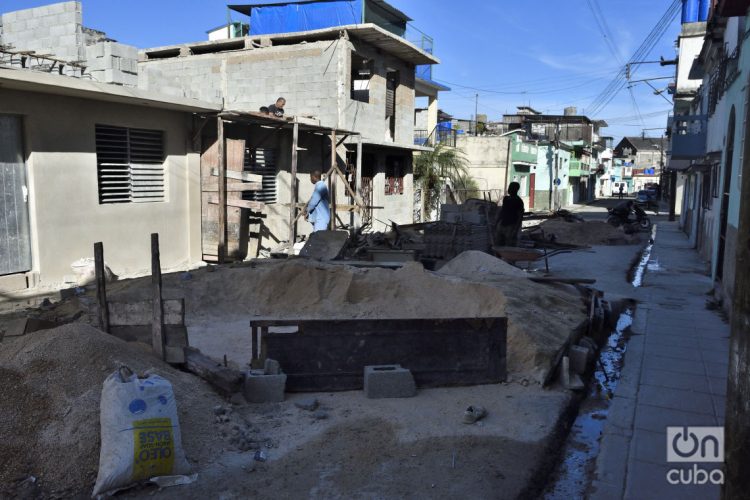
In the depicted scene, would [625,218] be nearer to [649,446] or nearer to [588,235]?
[588,235]

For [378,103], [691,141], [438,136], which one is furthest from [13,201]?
[438,136]

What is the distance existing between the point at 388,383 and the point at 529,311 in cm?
255

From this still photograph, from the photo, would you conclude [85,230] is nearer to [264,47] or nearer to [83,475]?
[83,475]

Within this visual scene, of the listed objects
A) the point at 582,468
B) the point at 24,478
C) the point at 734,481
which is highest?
the point at 734,481

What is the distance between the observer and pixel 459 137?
36531 millimetres

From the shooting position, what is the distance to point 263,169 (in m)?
14.1

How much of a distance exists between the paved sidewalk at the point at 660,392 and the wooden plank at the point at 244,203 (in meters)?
7.21

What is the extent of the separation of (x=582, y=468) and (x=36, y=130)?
29.3 feet

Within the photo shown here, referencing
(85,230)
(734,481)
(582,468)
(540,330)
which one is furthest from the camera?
(85,230)

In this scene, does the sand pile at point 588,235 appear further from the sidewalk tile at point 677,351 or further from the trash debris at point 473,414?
the trash debris at point 473,414

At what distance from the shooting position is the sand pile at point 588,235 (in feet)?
60.1

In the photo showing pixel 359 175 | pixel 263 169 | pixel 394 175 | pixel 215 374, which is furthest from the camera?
pixel 394 175

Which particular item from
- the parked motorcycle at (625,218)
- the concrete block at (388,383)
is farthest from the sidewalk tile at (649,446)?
the parked motorcycle at (625,218)

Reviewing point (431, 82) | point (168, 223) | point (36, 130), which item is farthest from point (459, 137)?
point (36, 130)
